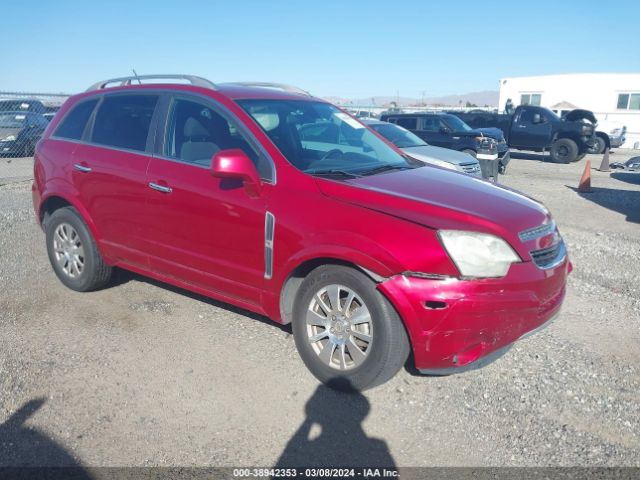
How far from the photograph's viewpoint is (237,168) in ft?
11.6

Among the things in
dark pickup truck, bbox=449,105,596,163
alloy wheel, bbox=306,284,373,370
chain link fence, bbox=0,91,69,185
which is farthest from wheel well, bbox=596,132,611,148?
alloy wheel, bbox=306,284,373,370

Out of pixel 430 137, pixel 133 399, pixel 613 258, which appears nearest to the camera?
pixel 133 399

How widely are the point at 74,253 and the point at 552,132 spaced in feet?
57.8

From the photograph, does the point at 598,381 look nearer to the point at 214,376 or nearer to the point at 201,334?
the point at 214,376

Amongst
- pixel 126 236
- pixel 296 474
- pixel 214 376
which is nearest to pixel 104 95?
pixel 126 236

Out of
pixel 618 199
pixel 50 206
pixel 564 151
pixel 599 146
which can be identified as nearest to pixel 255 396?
pixel 50 206

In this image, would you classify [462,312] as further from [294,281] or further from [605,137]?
[605,137]

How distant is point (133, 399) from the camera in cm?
338

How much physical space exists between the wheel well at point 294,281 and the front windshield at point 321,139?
0.64m

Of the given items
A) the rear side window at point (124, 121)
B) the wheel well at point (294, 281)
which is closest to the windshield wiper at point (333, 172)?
the wheel well at point (294, 281)

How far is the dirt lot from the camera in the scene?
292cm

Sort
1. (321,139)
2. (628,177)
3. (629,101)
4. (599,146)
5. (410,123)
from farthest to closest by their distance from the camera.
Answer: (629,101), (599,146), (410,123), (628,177), (321,139)

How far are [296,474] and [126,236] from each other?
261 centimetres

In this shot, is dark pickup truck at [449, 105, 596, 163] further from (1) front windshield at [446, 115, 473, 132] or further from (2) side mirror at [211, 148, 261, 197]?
(2) side mirror at [211, 148, 261, 197]
